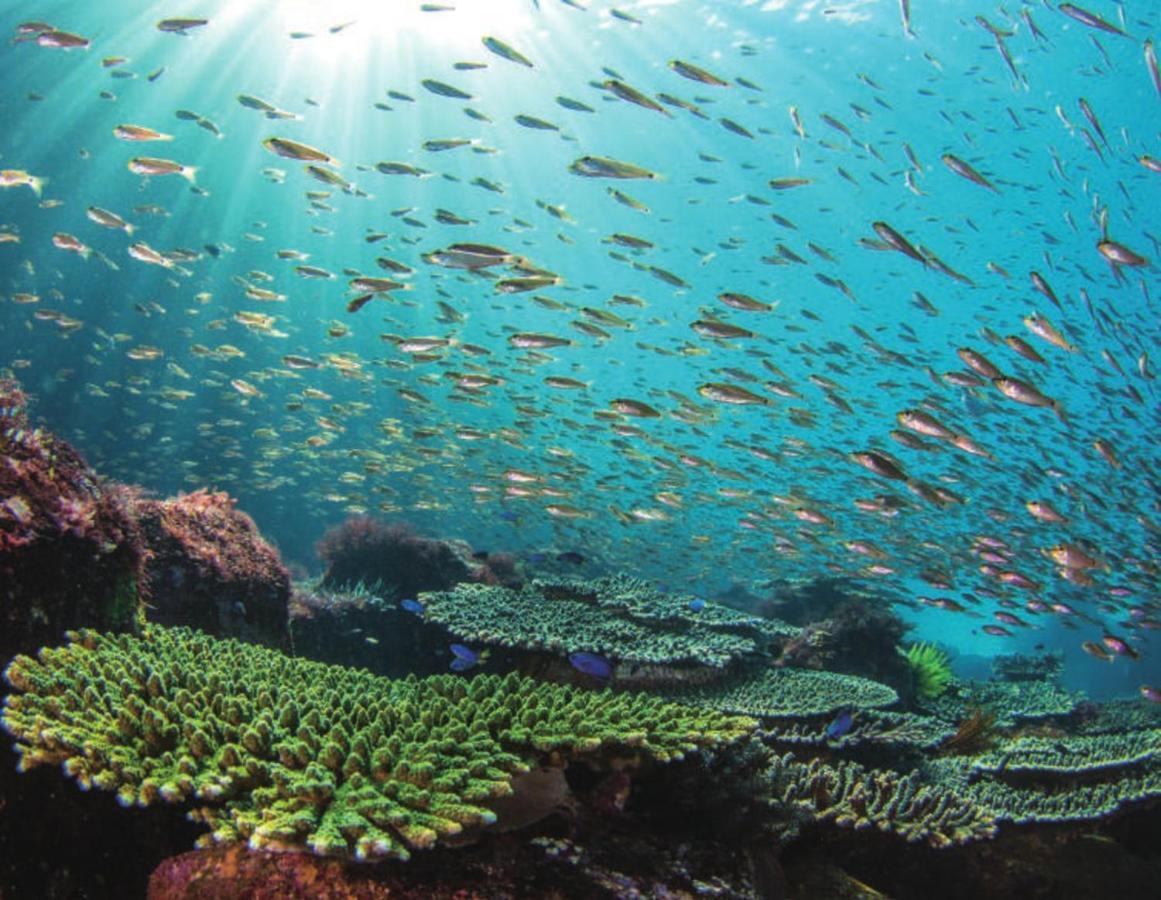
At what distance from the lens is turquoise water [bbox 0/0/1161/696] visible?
15539mm

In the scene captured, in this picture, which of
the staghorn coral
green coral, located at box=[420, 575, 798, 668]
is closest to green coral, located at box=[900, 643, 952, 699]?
green coral, located at box=[420, 575, 798, 668]

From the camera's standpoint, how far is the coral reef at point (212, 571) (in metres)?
5.03

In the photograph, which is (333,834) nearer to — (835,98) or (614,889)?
(614,889)

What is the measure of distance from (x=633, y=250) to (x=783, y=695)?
3081 cm

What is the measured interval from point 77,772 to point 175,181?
43290mm

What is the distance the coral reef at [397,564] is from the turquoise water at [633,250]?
203 centimetres

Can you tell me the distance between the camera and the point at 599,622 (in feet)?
19.9

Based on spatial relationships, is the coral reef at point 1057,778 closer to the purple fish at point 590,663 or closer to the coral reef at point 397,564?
the purple fish at point 590,663

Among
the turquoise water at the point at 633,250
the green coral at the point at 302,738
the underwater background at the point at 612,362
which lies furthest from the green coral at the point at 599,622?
the turquoise water at the point at 633,250

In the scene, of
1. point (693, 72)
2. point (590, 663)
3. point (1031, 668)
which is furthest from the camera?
point (1031, 668)

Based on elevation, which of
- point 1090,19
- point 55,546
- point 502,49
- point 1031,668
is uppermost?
point 1090,19

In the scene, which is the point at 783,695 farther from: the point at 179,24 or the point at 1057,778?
the point at 179,24

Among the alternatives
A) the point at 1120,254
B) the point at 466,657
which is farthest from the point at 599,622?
the point at 1120,254

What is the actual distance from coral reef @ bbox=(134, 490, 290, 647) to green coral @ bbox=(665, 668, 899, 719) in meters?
3.89
